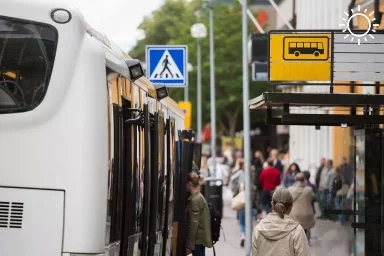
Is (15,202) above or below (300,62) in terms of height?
below

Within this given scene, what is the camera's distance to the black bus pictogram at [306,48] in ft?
53.8

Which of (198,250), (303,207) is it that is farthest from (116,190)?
(303,207)

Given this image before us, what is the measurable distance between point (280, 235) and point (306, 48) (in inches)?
229

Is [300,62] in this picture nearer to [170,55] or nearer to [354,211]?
[354,211]

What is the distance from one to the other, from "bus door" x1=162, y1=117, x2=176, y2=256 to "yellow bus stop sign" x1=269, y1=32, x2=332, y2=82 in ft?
5.37

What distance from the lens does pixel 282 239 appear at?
36.5 ft

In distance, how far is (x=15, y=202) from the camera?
882 cm

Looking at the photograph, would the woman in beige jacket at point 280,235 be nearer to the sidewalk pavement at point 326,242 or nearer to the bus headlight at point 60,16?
the bus headlight at point 60,16

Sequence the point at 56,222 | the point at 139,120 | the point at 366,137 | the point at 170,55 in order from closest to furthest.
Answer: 1. the point at 56,222
2. the point at 139,120
3. the point at 366,137
4. the point at 170,55

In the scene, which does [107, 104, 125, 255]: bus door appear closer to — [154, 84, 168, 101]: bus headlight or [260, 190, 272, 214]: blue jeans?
[154, 84, 168, 101]: bus headlight

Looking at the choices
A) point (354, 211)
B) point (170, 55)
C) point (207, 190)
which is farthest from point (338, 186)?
point (207, 190)

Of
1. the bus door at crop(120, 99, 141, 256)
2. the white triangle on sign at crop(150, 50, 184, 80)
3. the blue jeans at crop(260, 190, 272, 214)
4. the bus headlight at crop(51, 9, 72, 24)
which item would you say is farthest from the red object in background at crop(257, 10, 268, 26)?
the bus headlight at crop(51, 9, 72, 24)

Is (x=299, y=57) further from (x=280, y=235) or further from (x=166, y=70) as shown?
(x=280, y=235)

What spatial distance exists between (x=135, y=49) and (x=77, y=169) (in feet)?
316
